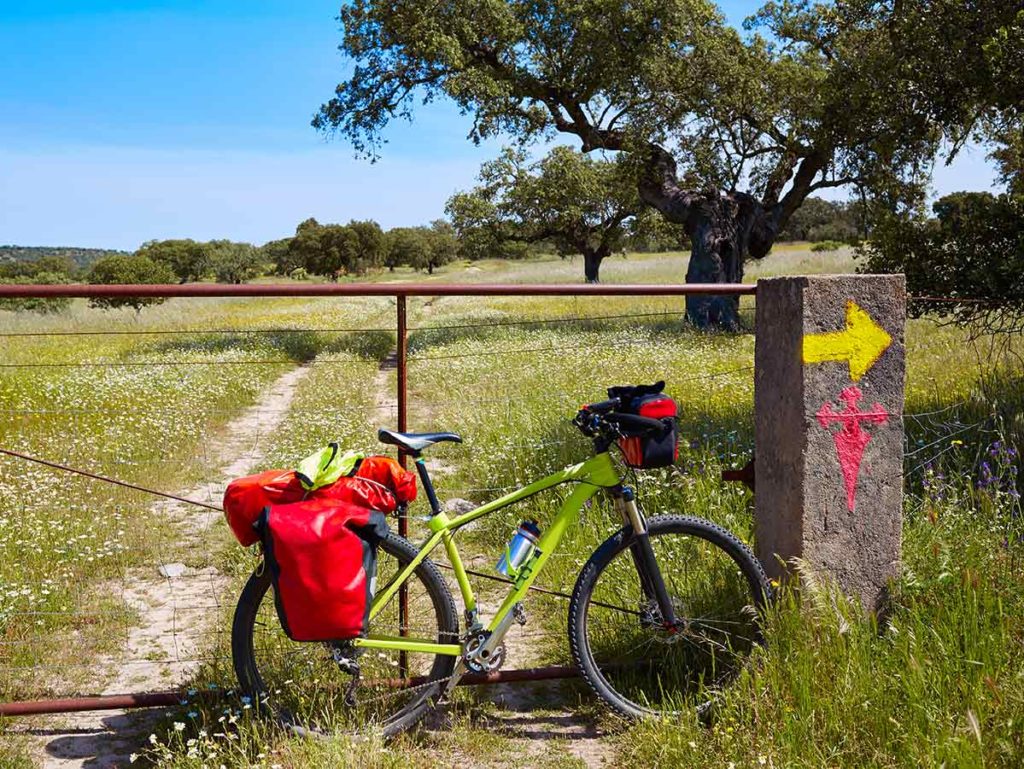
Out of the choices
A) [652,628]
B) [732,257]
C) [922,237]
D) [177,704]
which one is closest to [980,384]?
[922,237]

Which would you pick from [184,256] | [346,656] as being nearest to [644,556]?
[346,656]

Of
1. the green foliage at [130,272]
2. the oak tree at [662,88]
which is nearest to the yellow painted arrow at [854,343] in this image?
the oak tree at [662,88]

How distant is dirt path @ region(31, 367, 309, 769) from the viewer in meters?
3.60

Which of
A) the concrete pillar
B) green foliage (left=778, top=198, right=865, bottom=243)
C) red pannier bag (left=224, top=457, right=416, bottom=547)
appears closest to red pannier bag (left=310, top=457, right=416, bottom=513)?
red pannier bag (left=224, top=457, right=416, bottom=547)

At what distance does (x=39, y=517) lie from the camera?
584cm

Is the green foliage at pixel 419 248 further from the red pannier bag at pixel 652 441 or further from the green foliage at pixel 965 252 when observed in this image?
the red pannier bag at pixel 652 441

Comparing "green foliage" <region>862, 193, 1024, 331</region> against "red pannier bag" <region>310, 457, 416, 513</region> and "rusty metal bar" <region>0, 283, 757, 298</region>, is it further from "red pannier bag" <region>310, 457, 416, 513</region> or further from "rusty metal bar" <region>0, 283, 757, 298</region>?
"red pannier bag" <region>310, 457, 416, 513</region>

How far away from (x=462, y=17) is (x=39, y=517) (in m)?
15.8

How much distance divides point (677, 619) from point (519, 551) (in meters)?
0.79

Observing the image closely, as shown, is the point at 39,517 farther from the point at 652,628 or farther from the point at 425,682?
the point at 652,628

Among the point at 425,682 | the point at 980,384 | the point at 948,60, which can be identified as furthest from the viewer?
the point at 948,60

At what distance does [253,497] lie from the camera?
3270mm

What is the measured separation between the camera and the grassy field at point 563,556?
3.10m

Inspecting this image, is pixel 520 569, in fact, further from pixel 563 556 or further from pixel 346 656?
pixel 563 556
